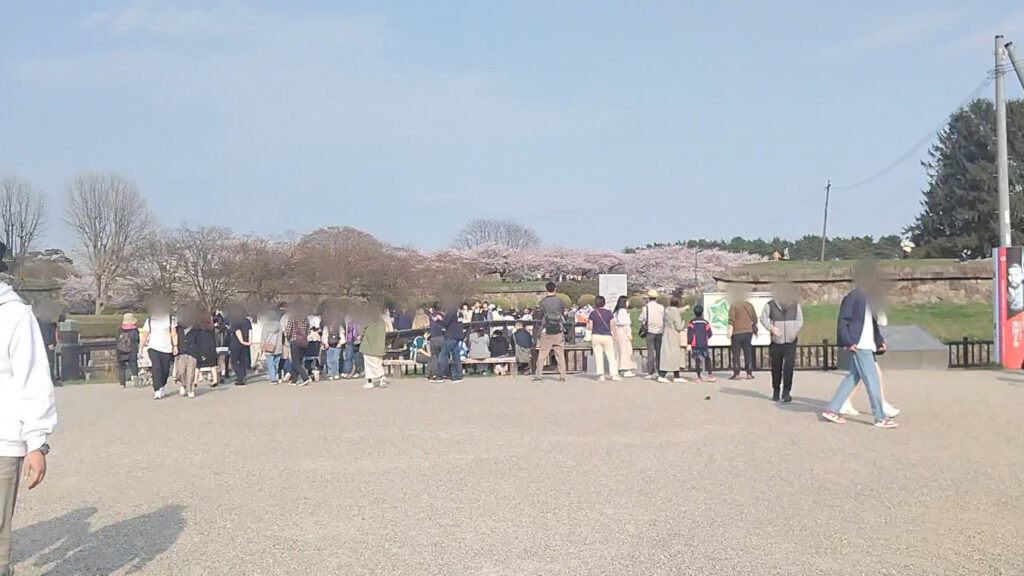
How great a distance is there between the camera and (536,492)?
7062 mm

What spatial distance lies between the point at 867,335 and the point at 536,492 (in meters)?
4.95

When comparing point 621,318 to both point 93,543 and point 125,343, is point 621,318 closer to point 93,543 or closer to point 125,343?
point 125,343

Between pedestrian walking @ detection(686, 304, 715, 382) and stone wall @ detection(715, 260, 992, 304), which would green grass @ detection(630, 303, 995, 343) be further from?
pedestrian walking @ detection(686, 304, 715, 382)

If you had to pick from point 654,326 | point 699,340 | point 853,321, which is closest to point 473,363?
point 654,326

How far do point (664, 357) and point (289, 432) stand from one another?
7527 mm

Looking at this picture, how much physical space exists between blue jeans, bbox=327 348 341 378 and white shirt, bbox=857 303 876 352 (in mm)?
11299

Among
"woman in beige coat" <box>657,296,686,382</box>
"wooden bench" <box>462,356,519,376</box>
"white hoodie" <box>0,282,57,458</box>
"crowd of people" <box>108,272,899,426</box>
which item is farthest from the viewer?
"wooden bench" <box>462,356,519,376</box>

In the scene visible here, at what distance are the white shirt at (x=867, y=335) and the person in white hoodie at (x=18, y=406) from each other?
8.49 meters

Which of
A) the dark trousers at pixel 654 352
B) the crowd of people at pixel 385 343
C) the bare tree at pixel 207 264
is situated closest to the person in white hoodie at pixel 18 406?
the crowd of people at pixel 385 343

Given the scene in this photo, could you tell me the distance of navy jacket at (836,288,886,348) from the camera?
32.7 ft

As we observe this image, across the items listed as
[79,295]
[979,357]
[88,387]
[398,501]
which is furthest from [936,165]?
[79,295]

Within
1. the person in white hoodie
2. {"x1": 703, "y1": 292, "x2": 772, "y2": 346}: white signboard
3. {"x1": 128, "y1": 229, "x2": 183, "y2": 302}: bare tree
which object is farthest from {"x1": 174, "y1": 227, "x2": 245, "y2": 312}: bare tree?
the person in white hoodie

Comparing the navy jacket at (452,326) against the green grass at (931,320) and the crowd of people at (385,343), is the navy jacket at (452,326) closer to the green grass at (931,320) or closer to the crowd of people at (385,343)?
the crowd of people at (385,343)

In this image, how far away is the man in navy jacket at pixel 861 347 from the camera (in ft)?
32.3
